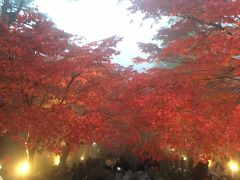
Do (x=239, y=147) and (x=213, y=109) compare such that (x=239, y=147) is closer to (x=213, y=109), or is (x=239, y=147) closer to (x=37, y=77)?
(x=213, y=109)

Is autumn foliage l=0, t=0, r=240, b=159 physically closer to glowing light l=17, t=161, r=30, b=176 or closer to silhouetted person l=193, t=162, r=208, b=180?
glowing light l=17, t=161, r=30, b=176

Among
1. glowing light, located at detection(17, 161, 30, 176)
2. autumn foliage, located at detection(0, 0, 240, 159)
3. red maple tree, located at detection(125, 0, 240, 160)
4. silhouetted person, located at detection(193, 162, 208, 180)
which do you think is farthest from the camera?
silhouetted person, located at detection(193, 162, 208, 180)

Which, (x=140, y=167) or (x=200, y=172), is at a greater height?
(x=140, y=167)

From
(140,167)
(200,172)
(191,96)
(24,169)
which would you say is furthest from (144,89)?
(140,167)

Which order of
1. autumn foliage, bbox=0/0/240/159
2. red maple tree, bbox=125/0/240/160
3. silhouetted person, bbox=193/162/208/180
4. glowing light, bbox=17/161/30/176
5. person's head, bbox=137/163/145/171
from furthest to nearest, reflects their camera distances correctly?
person's head, bbox=137/163/145/171, silhouetted person, bbox=193/162/208/180, glowing light, bbox=17/161/30/176, autumn foliage, bbox=0/0/240/159, red maple tree, bbox=125/0/240/160

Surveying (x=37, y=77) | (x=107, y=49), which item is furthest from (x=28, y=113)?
(x=107, y=49)

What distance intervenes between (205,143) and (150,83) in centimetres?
302

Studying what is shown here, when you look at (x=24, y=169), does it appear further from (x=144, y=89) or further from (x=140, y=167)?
(x=140, y=167)

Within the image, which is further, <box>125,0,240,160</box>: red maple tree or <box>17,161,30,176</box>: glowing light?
<box>17,161,30,176</box>: glowing light

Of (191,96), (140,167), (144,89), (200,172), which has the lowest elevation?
(200,172)

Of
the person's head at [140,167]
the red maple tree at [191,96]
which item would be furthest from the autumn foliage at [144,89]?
the person's head at [140,167]

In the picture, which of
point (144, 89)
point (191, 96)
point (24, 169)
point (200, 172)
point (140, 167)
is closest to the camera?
point (191, 96)

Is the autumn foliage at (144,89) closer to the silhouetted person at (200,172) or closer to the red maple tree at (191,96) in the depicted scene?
the red maple tree at (191,96)

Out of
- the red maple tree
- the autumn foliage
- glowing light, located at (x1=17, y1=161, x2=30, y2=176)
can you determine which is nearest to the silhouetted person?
the autumn foliage
